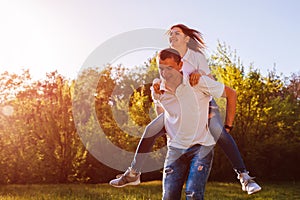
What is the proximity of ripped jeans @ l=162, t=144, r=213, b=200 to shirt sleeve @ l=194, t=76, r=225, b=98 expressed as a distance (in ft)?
1.71

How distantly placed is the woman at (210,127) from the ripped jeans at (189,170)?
29 centimetres

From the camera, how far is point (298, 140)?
61.7 ft

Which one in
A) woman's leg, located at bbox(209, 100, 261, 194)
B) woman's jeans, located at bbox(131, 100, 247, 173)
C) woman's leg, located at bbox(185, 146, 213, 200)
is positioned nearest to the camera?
woman's leg, located at bbox(185, 146, 213, 200)

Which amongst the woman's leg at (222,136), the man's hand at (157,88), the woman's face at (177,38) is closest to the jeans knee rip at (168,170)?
the woman's leg at (222,136)

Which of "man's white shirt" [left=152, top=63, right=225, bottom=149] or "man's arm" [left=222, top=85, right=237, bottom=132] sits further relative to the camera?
"man's arm" [left=222, top=85, right=237, bottom=132]

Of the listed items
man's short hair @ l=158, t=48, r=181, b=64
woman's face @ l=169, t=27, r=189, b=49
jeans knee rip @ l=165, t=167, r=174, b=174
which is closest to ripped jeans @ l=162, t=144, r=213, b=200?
jeans knee rip @ l=165, t=167, r=174, b=174

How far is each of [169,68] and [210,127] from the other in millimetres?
713

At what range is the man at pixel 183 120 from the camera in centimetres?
421

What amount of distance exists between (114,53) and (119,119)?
12.4 metres

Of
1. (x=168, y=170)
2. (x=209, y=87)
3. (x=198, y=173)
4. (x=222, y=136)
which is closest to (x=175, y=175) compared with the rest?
(x=168, y=170)

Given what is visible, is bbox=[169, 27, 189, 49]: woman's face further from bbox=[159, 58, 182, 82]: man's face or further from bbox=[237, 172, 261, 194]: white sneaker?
bbox=[237, 172, 261, 194]: white sneaker

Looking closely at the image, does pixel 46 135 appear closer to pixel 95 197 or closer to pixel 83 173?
pixel 83 173

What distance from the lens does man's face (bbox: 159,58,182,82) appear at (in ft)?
14.2

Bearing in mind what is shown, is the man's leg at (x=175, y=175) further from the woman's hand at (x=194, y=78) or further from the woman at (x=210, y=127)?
the woman's hand at (x=194, y=78)
